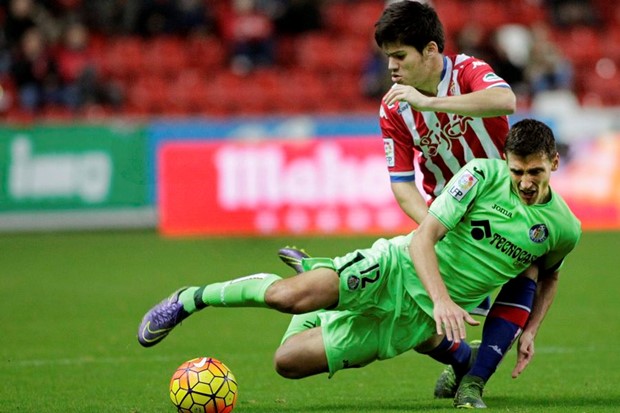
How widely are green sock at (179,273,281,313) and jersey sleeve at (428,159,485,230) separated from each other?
903 millimetres

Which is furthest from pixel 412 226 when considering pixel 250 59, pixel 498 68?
pixel 250 59

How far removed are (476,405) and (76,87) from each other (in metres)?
13.5

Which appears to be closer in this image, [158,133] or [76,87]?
[158,133]

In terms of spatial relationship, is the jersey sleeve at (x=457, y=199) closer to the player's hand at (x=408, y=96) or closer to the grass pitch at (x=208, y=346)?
the player's hand at (x=408, y=96)

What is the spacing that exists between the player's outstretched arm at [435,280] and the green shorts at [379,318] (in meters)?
0.25

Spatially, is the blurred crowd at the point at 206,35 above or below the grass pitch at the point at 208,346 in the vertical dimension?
above

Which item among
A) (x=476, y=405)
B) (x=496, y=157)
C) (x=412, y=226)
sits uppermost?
(x=496, y=157)

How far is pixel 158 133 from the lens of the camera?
54.9 ft

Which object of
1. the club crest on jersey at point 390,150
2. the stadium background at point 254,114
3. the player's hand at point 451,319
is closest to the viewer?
the player's hand at point 451,319

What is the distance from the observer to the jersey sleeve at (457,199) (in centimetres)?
583

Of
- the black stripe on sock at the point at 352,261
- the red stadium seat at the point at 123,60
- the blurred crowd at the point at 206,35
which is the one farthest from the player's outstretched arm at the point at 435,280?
the red stadium seat at the point at 123,60

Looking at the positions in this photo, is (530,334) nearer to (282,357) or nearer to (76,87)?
(282,357)

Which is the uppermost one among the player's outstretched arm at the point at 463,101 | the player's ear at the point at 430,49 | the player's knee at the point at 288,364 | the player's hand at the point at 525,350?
the player's ear at the point at 430,49

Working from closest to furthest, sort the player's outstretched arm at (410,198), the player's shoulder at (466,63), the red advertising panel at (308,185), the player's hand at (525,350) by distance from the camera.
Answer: the player's hand at (525,350) < the player's shoulder at (466,63) < the player's outstretched arm at (410,198) < the red advertising panel at (308,185)
